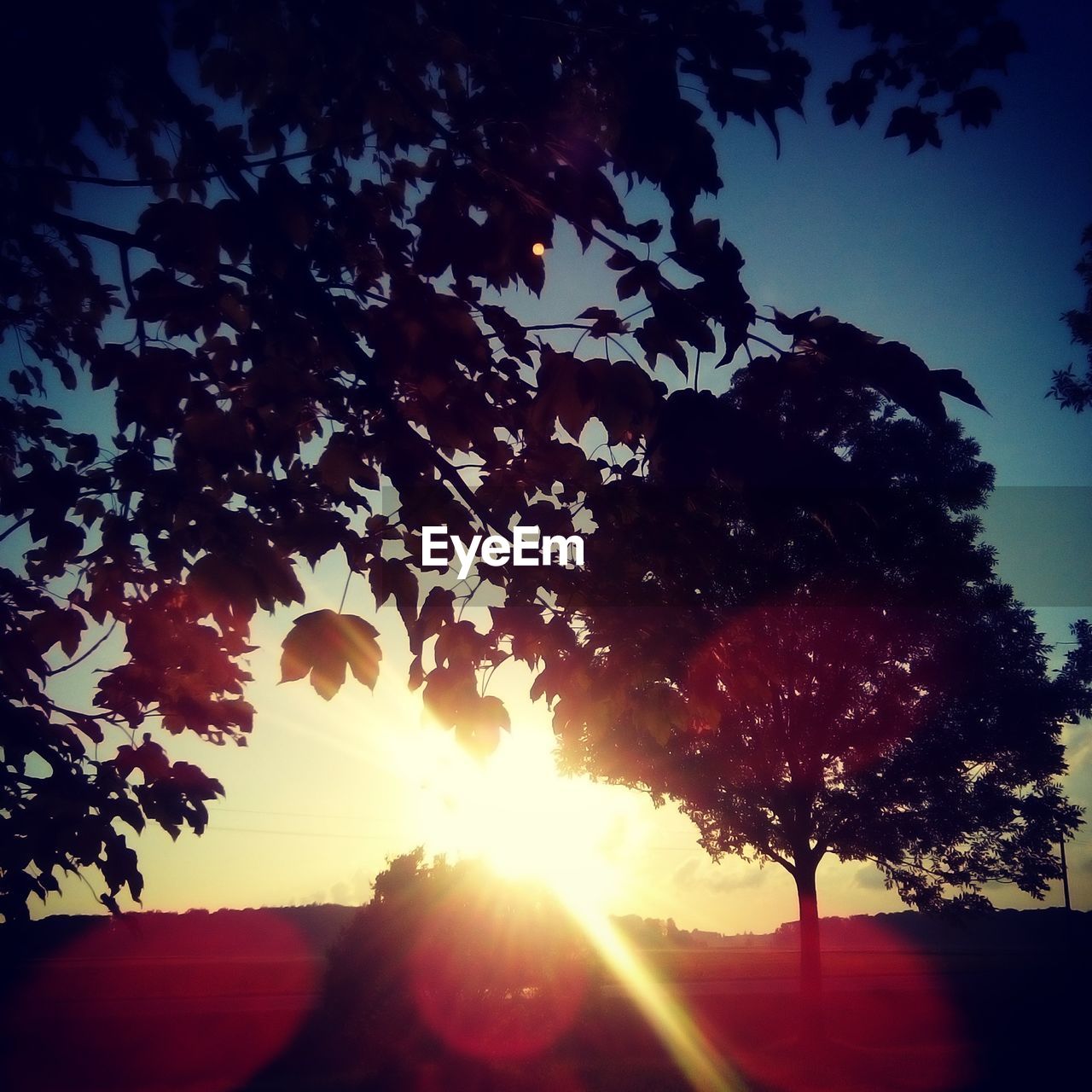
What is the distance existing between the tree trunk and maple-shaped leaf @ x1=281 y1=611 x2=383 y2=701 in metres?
16.2

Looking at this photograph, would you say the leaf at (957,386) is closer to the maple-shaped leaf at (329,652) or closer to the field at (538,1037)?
the maple-shaped leaf at (329,652)

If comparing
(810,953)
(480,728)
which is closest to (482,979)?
(810,953)

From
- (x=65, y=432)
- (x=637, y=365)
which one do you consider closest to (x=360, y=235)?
(x=637, y=365)

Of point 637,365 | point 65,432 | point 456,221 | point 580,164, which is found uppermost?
point 65,432

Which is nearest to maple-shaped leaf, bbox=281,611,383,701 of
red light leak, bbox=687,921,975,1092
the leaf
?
the leaf

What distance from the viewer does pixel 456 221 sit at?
2.37 metres

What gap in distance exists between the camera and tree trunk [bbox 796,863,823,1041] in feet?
49.5

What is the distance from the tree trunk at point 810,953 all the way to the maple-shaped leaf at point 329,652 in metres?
16.2

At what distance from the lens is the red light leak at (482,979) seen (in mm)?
16094

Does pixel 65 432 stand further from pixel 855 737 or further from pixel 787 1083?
pixel 787 1083

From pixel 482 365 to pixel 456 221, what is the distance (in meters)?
0.58

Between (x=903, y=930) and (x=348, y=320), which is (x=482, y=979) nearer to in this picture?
(x=348, y=320)

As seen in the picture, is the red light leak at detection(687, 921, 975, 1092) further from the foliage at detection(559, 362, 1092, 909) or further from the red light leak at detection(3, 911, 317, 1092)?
the red light leak at detection(3, 911, 317, 1092)

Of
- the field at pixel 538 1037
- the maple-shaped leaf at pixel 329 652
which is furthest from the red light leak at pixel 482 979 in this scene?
the maple-shaped leaf at pixel 329 652
